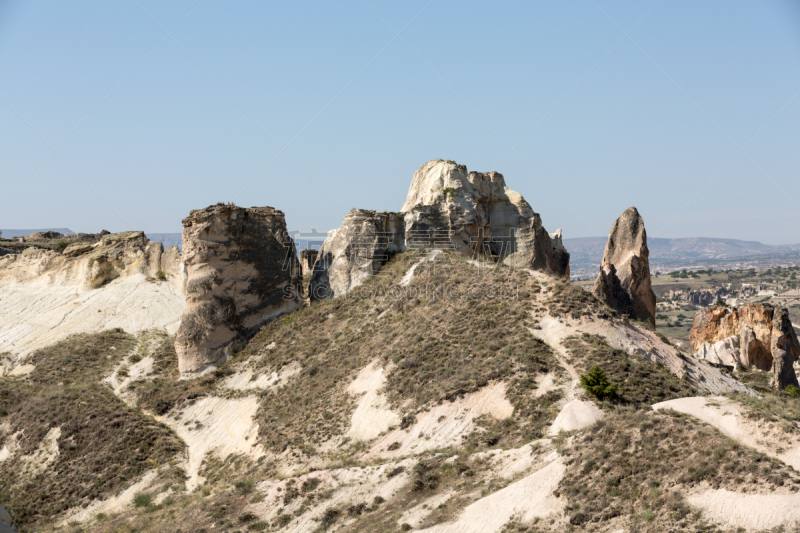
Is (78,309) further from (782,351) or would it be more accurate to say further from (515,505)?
(782,351)

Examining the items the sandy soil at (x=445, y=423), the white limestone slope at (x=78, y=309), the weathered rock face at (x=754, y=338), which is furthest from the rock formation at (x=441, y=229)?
the sandy soil at (x=445, y=423)

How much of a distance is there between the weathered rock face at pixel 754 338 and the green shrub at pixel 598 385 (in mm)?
22480

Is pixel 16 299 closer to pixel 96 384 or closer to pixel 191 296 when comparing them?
pixel 96 384

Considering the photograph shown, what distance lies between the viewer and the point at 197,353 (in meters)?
37.5

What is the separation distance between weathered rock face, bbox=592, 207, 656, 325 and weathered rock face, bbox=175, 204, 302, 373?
997 inches

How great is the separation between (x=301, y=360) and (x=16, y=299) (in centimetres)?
3172

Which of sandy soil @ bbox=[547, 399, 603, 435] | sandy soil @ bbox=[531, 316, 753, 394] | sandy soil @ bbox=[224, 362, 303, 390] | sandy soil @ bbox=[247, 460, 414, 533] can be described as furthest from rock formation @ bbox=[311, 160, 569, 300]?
sandy soil @ bbox=[547, 399, 603, 435]

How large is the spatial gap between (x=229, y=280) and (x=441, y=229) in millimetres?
14780

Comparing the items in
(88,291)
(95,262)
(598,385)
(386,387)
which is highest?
(95,262)

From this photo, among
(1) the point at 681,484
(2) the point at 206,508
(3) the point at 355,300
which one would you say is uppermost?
(3) the point at 355,300

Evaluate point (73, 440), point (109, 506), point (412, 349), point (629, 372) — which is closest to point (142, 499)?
point (109, 506)

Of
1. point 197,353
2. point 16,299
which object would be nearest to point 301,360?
point 197,353

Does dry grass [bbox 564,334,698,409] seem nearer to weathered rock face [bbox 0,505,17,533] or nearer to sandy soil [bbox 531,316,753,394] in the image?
sandy soil [bbox 531,316,753,394]

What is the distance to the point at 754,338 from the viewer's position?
45.5 m
